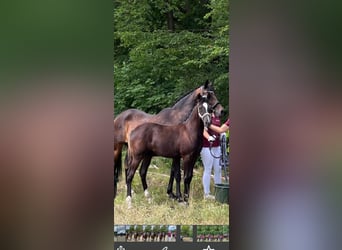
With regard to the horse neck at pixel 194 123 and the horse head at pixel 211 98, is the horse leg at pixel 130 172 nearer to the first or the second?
the horse neck at pixel 194 123

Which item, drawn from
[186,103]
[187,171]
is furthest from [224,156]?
[186,103]

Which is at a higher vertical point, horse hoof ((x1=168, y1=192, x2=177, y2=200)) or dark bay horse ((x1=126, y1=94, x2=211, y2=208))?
dark bay horse ((x1=126, y1=94, x2=211, y2=208))

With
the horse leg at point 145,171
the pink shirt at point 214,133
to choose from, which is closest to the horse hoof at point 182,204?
the horse leg at point 145,171

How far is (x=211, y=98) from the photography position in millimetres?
1658

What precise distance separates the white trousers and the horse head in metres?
0.15

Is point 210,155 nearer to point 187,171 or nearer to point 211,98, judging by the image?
point 187,171

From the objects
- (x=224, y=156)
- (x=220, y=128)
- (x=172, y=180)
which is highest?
(x=220, y=128)

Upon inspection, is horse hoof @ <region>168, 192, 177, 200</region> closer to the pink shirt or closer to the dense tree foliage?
the pink shirt

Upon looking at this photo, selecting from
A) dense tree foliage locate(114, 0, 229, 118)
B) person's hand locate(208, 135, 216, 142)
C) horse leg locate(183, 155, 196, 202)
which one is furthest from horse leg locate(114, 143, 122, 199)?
person's hand locate(208, 135, 216, 142)

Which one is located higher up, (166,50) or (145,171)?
(166,50)

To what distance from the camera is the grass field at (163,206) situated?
164 centimetres

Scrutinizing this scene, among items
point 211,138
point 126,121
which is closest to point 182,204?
point 211,138

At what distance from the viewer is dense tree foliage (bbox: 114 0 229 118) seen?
1632mm

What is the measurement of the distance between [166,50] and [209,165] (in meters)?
0.51
